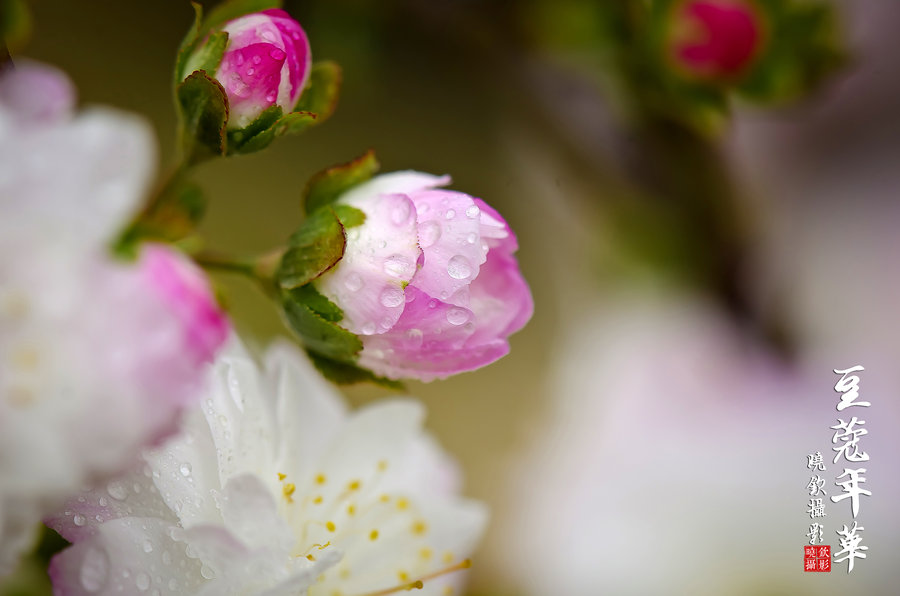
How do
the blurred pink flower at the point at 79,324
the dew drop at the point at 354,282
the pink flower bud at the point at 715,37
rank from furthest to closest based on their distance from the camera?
the pink flower bud at the point at 715,37 → the dew drop at the point at 354,282 → the blurred pink flower at the point at 79,324

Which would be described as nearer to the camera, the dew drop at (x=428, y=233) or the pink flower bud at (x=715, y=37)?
the dew drop at (x=428, y=233)

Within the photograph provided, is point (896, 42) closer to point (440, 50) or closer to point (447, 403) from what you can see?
point (440, 50)

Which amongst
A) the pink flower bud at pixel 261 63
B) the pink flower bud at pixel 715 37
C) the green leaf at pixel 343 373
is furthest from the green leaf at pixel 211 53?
the pink flower bud at pixel 715 37

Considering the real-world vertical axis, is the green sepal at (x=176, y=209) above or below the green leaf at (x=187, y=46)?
below

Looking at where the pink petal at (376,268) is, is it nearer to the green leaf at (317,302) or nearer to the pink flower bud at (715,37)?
the green leaf at (317,302)

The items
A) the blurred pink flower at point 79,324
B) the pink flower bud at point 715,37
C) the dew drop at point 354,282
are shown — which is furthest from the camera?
the pink flower bud at point 715,37

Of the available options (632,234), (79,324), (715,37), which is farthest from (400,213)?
(632,234)

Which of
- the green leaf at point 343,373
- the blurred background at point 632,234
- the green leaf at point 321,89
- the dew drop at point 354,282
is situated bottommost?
the green leaf at point 343,373
